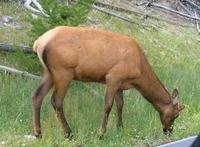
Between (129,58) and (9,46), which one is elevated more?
(129,58)

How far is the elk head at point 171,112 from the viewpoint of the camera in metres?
9.36

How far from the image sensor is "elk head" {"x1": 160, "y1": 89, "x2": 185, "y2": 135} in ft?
30.7

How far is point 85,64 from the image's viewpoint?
8461 millimetres

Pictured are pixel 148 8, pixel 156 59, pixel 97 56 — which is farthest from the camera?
pixel 148 8

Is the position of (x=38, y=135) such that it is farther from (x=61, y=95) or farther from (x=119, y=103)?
(x=119, y=103)

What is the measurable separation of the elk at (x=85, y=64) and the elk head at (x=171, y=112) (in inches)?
22.5

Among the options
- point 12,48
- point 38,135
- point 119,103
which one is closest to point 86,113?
point 119,103

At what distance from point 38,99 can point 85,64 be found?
2.80ft

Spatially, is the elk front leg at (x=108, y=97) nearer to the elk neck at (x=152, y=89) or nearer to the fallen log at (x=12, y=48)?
the elk neck at (x=152, y=89)

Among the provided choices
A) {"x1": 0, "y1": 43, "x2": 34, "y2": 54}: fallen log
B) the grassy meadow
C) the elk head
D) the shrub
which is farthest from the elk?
{"x1": 0, "y1": 43, "x2": 34, "y2": 54}: fallen log

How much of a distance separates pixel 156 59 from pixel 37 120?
23.1 feet

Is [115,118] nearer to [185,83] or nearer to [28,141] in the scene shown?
[28,141]

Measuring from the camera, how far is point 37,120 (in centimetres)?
835

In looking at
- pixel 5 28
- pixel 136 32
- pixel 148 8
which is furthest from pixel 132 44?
pixel 148 8
